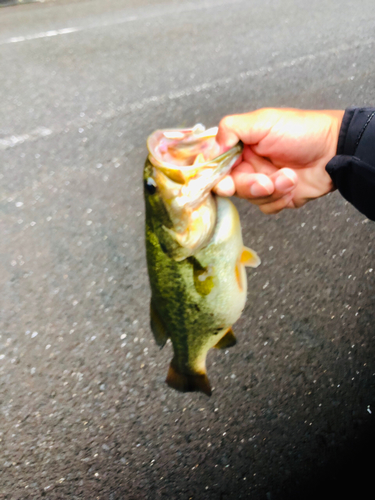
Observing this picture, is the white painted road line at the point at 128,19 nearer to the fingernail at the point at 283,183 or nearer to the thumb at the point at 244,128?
the thumb at the point at 244,128

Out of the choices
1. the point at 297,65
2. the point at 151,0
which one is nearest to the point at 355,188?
the point at 297,65

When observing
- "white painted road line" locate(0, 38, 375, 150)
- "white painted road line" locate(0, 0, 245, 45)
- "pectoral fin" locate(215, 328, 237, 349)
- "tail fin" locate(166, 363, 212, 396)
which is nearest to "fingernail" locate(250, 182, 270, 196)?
"pectoral fin" locate(215, 328, 237, 349)

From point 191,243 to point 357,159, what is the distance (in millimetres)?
753

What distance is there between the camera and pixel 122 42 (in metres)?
5.24

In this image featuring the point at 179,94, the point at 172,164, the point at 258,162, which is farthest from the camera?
the point at 179,94

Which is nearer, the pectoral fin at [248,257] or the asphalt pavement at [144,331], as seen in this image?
the pectoral fin at [248,257]

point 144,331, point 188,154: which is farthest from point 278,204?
point 144,331

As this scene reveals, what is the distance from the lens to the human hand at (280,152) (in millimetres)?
1269

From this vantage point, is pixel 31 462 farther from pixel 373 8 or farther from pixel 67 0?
pixel 67 0

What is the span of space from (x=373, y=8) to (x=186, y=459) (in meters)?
6.99

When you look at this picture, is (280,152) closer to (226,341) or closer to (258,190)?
(258,190)

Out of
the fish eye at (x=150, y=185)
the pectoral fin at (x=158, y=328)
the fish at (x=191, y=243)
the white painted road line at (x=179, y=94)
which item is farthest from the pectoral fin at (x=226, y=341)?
the white painted road line at (x=179, y=94)

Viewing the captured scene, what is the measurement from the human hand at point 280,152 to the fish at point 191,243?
85mm

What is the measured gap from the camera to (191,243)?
114 centimetres
